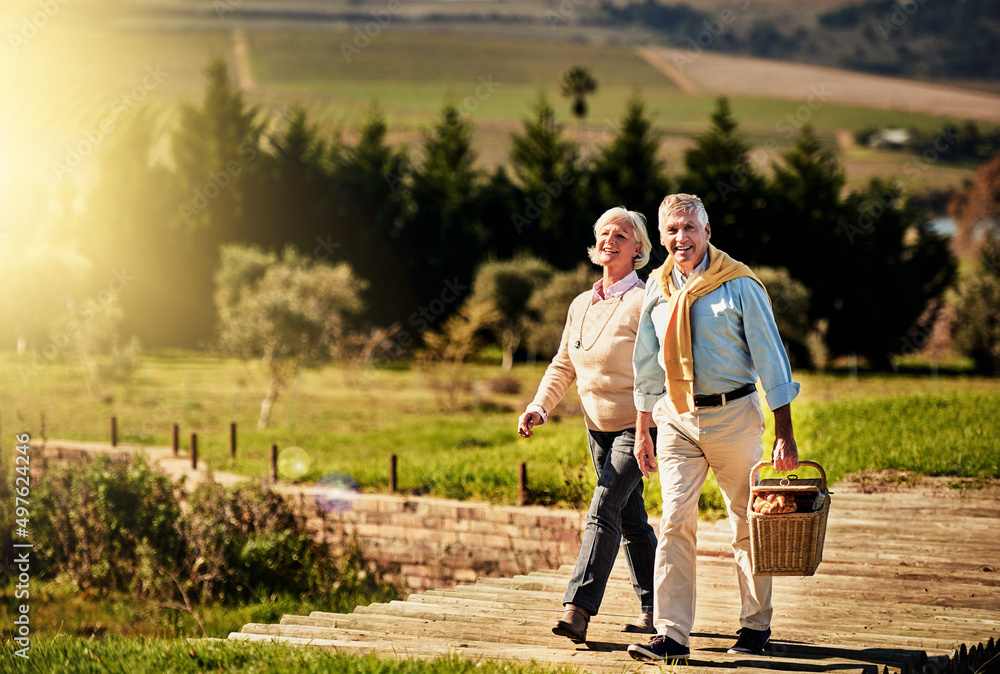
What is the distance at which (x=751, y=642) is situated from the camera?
372cm

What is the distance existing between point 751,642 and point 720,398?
1.04 m

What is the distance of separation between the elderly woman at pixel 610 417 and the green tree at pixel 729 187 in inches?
1171

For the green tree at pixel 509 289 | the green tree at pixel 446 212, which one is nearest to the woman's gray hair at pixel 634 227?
the green tree at pixel 509 289

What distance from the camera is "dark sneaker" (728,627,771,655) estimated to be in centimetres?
370

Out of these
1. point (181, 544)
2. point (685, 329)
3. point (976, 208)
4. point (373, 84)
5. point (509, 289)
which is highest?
point (373, 84)

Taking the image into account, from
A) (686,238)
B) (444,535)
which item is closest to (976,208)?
(444,535)

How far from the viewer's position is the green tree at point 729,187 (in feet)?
109

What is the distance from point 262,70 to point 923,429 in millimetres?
75286

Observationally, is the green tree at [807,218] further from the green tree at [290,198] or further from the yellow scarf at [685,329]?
the yellow scarf at [685,329]

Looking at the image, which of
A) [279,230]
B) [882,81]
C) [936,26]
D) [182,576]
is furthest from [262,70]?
[936,26]

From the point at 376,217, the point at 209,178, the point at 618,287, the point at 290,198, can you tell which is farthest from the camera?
the point at 209,178

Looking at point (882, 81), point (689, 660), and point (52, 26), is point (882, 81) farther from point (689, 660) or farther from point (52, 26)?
point (689, 660)

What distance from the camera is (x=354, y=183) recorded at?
119 ft

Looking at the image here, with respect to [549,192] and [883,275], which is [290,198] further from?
[883,275]
